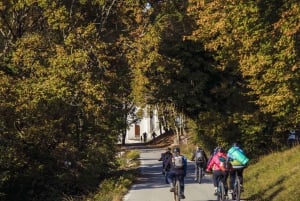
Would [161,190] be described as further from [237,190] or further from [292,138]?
[292,138]

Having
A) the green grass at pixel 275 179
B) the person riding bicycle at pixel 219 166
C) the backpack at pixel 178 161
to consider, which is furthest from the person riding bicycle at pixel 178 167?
the green grass at pixel 275 179

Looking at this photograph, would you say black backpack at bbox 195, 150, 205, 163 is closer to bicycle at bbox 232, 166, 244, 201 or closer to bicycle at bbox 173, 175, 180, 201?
bicycle at bbox 173, 175, 180, 201

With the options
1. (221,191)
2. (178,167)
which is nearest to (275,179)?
(221,191)

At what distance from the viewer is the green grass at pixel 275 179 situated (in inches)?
680

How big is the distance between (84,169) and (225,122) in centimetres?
874

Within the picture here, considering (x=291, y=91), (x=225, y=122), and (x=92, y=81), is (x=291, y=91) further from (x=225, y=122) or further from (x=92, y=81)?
(x=225, y=122)

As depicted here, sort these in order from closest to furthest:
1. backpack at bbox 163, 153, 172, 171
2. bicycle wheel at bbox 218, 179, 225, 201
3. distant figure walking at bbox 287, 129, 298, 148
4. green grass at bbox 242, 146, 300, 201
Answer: bicycle wheel at bbox 218, 179, 225, 201, green grass at bbox 242, 146, 300, 201, backpack at bbox 163, 153, 172, 171, distant figure walking at bbox 287, 129, 298, 148

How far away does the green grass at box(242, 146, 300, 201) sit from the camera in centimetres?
1727

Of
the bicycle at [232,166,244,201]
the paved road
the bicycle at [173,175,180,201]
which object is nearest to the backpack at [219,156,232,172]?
the bicycle at [232,166,244,201]

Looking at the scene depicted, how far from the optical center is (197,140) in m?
36.9

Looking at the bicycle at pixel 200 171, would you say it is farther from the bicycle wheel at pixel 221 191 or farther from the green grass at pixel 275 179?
the bicycle wheel at pixel 221 191

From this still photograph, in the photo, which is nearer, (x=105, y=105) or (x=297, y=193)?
(x=297, y=193)

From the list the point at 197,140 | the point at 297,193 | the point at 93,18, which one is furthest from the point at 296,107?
the point at 197,140

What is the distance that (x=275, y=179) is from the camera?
20.4 metres
